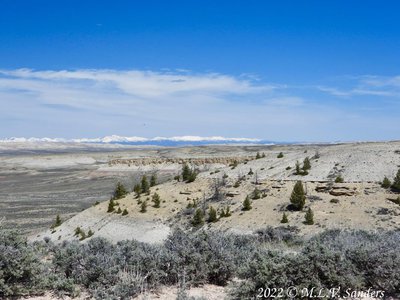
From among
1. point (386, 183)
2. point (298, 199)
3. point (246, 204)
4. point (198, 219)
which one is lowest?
point (198, 219)

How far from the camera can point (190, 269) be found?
10906mm

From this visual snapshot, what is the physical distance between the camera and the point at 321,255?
9.19m

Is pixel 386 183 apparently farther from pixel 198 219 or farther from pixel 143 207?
pixel 143 207

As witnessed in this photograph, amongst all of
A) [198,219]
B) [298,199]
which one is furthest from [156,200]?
[298,199]

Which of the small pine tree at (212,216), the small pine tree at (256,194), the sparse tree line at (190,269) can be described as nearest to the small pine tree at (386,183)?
the small pine tree at (256,194)

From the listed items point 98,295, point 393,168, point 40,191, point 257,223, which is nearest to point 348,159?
point 393,168

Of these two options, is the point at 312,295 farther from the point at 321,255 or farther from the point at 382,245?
the point at 382,245

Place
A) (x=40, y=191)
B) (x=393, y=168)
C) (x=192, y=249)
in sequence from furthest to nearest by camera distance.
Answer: (x=40, y=191), (x=393, y=168), (x=192, y=249)

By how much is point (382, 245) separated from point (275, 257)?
117 inches

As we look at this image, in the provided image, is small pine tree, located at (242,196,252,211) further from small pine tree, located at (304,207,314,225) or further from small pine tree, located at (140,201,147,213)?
small pine tree, located at (140,201,147,213)

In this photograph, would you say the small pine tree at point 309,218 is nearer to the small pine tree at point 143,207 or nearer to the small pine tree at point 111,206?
the small pine tree at point 143,207

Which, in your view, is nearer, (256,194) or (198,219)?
(198,219)

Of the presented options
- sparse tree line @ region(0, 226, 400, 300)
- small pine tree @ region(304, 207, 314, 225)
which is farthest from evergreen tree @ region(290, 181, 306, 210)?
sparse tree line @ region(0, 226, 400, 300)

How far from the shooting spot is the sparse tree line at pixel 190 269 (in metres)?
8.93
